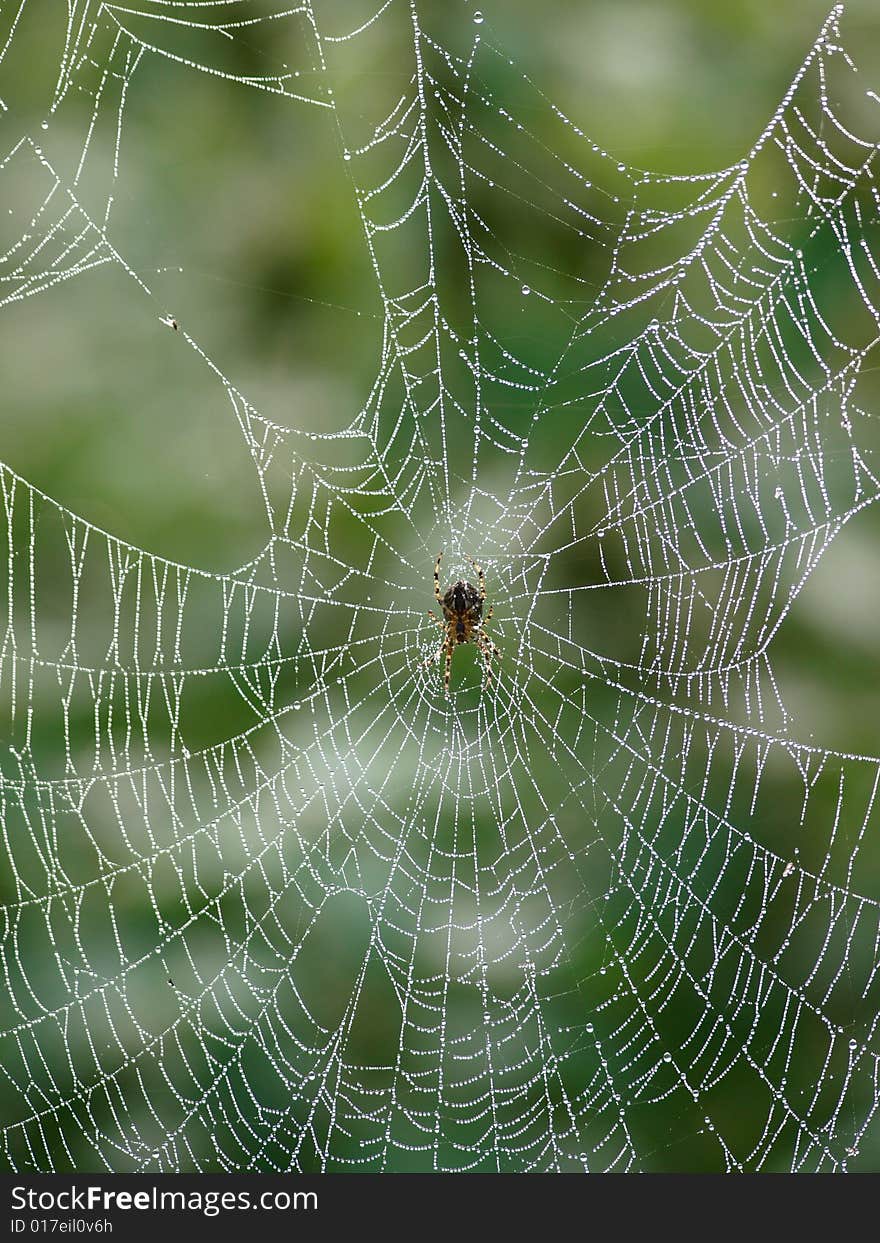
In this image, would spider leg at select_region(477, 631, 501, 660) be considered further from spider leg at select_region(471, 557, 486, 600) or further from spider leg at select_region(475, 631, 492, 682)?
spider leg at select_region(471, 557, 486, 600)

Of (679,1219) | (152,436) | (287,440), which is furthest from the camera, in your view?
(152,436)

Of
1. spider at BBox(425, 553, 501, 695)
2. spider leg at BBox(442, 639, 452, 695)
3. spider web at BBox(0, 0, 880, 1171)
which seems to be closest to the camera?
spider at BBox(425, 553, 501, 695)

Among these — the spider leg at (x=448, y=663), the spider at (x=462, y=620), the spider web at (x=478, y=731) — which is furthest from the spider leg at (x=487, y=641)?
the spider web at (x=478, y=731)

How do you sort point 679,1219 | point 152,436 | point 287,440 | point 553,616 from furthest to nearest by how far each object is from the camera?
point 152,436 < point 287,440 < point 553,616 < point 679,1219

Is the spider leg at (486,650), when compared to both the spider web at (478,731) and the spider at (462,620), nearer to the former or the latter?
the spider at (462,620)

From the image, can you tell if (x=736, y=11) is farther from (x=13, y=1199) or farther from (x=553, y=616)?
(x=13, y=1199)

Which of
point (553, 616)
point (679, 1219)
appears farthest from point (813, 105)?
point (679, 1219)

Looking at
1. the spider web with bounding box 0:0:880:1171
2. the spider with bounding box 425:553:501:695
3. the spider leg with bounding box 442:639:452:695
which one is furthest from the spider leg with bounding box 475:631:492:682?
the spider web with bounding box 0:0:880:1171
